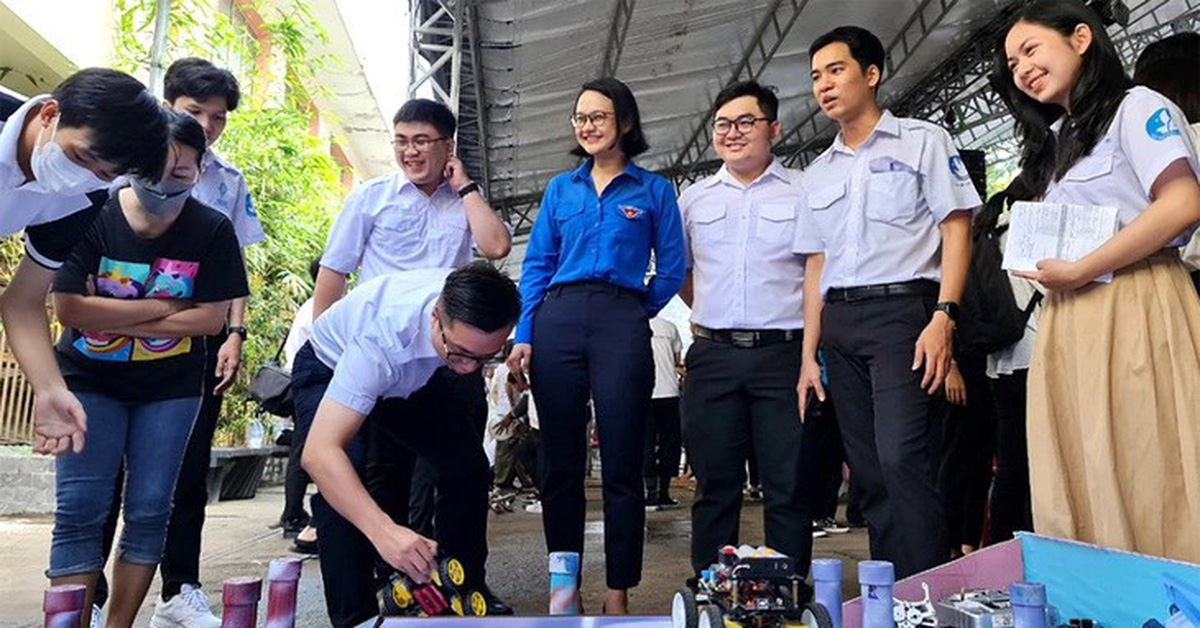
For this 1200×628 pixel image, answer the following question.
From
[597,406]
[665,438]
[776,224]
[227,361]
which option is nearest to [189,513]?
[227,361]

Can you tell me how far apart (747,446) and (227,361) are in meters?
1.43

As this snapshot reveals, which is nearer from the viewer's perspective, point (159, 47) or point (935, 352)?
point (935, 352)

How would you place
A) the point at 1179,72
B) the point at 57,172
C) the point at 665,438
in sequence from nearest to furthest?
the point at 57,172 → the point at 1179,72 → the point at 665,438

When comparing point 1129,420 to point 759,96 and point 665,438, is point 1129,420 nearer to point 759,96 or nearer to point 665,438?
point 759,96

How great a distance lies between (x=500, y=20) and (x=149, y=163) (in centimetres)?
566

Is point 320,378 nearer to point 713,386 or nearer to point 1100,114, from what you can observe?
point 713,386

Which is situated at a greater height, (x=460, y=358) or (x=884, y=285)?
(x=884, y=285)

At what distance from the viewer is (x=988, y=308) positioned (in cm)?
257

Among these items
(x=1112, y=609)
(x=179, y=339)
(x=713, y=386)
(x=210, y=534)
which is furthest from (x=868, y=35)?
(x=210, y=534)

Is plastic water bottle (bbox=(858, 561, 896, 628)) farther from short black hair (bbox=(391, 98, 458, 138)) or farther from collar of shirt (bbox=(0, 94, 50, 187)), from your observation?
short black hair (bbox=(391, 98, 458, 138))

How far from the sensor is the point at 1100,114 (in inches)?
62.8

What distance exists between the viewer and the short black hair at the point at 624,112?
2.25 meters

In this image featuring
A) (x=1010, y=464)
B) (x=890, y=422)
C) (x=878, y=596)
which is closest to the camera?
(x=878, y=596)

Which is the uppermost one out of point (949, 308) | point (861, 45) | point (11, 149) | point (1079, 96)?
point (861, 45)
